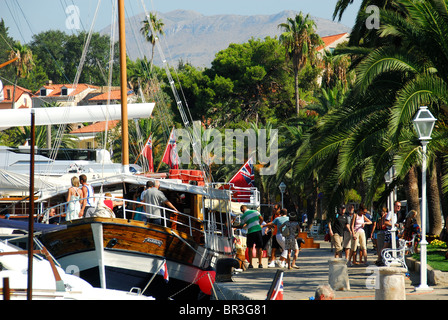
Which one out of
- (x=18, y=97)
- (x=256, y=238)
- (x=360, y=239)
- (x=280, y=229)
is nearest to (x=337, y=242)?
(x=360, y=239)

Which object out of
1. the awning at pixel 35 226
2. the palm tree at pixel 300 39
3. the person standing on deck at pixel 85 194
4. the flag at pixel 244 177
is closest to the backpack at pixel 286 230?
the person standing on deck at pixel 85 194

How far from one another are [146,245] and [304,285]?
3626 millimetres

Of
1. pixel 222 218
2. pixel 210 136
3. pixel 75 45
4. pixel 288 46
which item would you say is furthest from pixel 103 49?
pixel 222 218

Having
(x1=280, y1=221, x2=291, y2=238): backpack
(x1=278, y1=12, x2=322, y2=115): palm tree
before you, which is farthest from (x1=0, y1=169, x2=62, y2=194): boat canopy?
(x1=278, y1=12, x2=322, y2=115): palm tree

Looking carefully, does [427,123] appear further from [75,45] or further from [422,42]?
[75,45]

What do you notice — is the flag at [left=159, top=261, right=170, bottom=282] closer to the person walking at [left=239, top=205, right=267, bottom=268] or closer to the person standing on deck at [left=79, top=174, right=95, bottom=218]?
→ the person standing on deck at [left=79, top=174, right=95, bottom=218]

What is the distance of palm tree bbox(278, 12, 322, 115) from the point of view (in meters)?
48.5

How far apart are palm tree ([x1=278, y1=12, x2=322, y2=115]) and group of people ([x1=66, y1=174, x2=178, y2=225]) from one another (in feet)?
113

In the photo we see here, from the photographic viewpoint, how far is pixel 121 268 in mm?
15172

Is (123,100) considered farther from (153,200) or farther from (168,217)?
(153,200)

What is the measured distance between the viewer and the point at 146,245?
15.3 m

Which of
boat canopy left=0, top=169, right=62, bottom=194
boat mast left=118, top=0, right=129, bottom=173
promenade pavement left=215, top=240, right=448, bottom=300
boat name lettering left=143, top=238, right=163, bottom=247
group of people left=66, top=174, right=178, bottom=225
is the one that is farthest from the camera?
boat mast left=118, top=0, right=129, bottom=173

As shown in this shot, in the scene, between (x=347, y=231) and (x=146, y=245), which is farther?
(x=347, y=231)

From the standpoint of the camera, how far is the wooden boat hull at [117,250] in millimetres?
14852
